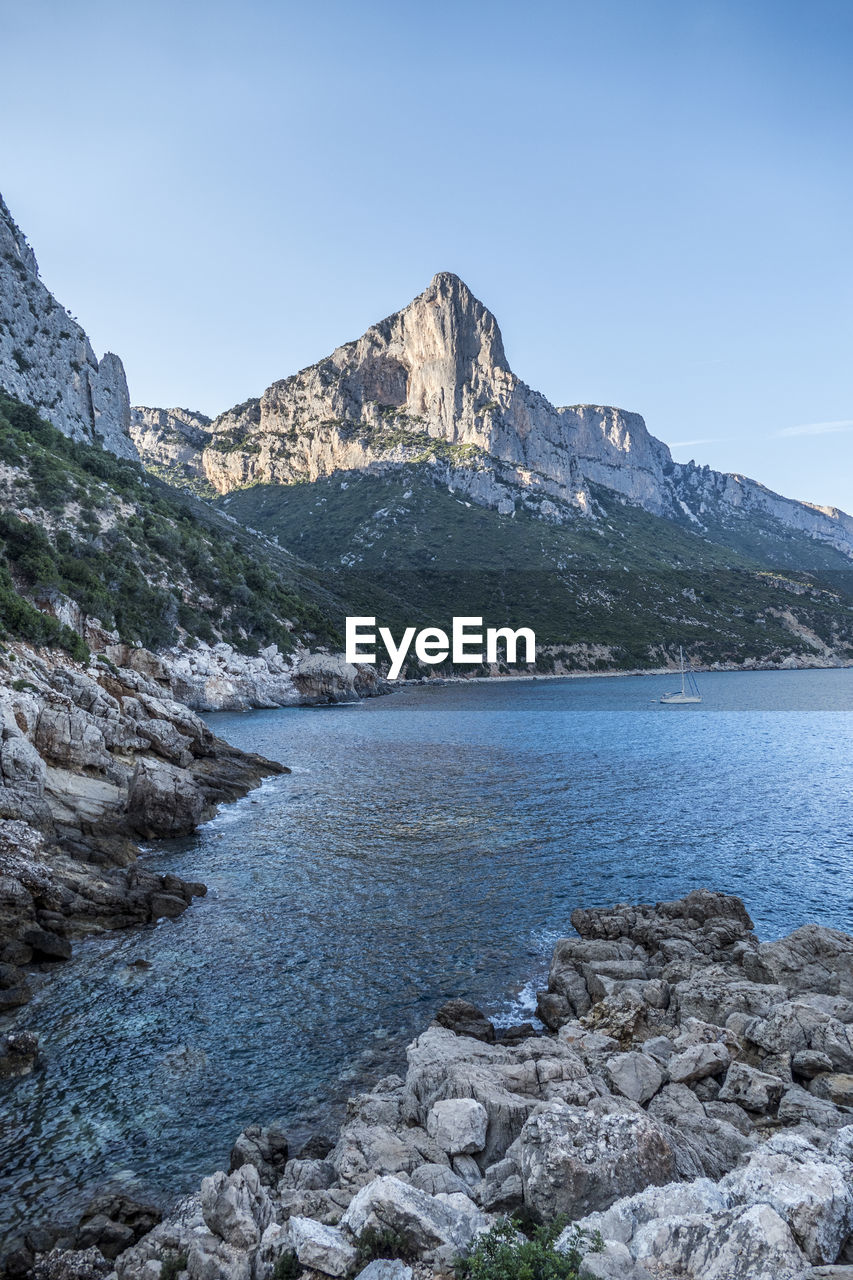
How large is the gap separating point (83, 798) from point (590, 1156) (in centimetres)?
2538

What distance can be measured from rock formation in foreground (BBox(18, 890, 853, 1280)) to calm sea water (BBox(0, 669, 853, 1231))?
1732mm

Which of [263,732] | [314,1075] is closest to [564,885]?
[314,1075]

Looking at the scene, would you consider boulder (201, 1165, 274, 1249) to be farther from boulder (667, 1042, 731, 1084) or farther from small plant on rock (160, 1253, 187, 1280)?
boulder (667, 1042, 731, 1084)

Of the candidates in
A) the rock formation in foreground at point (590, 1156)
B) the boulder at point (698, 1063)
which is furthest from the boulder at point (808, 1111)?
the boulder at point (698, 1063)

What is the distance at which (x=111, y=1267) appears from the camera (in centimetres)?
942

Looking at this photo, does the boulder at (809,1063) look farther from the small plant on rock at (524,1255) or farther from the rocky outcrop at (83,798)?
the rocky outcrop at (83,798)

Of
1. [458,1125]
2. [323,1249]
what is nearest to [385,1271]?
[323,1249]

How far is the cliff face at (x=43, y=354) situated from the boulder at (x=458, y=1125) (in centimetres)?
9727

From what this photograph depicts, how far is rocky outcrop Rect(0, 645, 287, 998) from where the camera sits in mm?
20156

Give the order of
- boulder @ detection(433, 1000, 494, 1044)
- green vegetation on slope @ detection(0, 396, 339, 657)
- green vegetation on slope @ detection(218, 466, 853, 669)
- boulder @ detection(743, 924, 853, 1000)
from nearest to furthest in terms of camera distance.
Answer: boulder @ detection(433, 1000, 494, 1044), boulder @ detection(743, 924, 853, 1000), green vegetation on slope @ detection(0, 396, 339, 657), green vegetation on slope @ detection(218, 466, 853, 669)

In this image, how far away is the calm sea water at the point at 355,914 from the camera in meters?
13.3

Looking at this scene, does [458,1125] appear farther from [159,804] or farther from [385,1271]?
[159,804]

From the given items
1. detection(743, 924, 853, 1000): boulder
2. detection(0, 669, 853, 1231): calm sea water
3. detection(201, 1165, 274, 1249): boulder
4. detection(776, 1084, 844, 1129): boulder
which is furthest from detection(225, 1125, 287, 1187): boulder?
detection(743, 924, 853, 1000): boulder

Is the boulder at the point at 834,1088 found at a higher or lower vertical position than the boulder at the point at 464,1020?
higher
